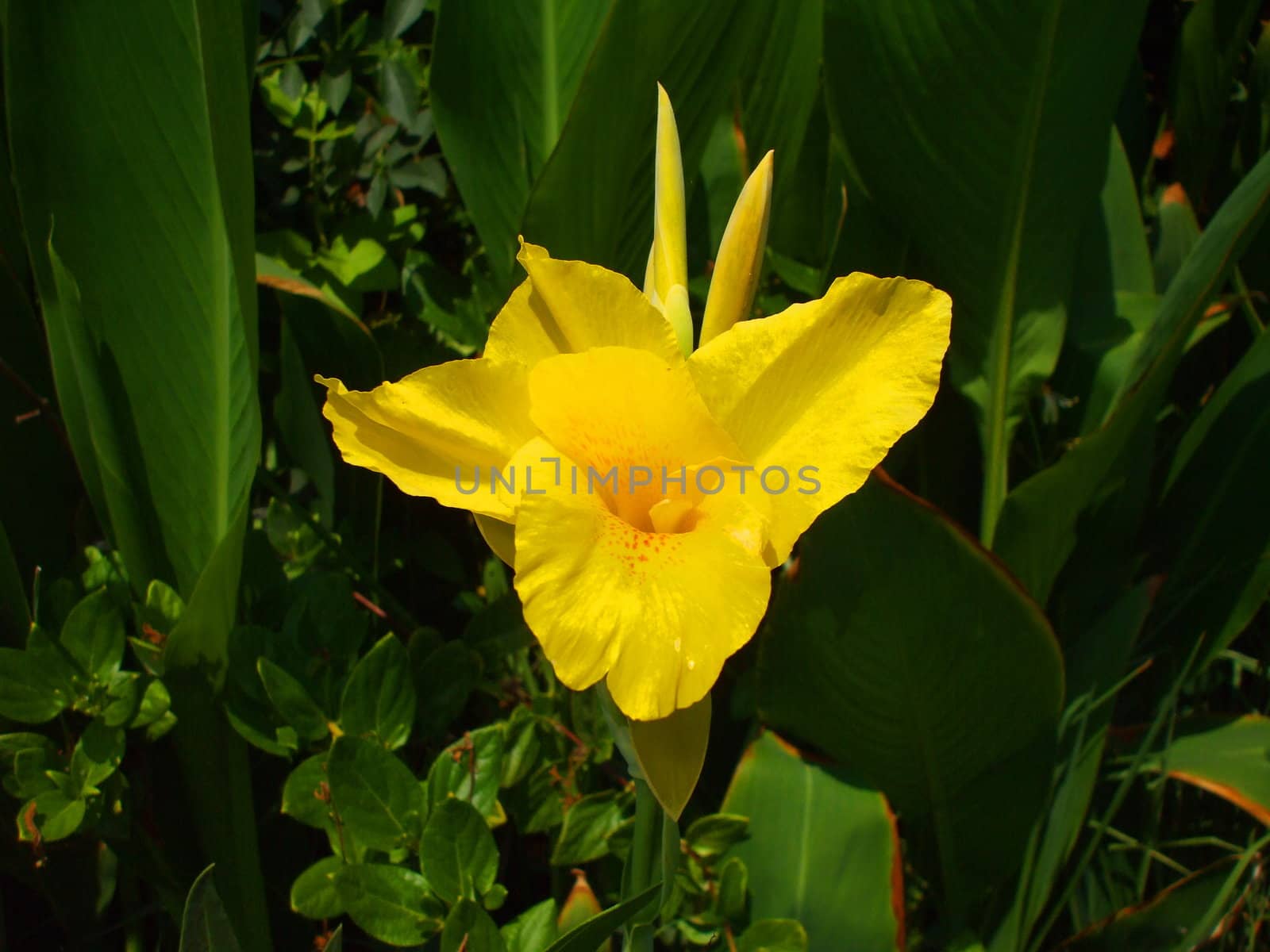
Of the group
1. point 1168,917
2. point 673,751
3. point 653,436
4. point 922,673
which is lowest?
point 1168,917

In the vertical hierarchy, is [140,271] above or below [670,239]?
below

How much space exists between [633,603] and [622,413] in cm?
11

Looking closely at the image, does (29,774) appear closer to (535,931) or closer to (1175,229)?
(535,931)

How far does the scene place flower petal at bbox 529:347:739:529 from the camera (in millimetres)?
508

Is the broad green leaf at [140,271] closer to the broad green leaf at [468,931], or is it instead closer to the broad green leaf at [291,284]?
the broad green leaf at [291,284]

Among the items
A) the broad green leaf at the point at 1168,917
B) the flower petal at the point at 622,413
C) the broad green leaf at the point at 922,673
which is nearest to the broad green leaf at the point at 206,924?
the flower petal at the point at 622,413

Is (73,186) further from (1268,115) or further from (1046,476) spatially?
(1268,115)

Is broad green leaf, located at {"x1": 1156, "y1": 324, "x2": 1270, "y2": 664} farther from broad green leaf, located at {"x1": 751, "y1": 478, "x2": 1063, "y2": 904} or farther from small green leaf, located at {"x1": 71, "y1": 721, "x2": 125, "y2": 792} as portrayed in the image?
small green leaf, located at {"x1": 71, "y1": 721, "x2": 125, "y2": 792}

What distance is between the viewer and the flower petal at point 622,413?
508 millimetres

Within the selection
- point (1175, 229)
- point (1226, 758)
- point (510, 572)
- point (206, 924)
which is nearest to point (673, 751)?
point (206, 924)

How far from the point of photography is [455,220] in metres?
1.21

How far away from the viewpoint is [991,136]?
93cm

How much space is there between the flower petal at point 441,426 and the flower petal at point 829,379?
0.10m

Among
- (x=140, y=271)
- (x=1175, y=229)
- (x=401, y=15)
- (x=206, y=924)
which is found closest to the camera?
(x=206, y=924)
